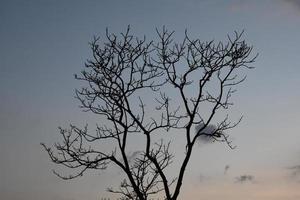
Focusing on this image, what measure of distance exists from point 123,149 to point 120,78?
2.02 metres

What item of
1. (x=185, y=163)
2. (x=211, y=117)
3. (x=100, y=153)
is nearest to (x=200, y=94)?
(x=211, y=117)

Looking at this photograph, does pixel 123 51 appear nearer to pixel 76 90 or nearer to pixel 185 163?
pixel 76 90

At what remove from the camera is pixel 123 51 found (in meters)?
18.5

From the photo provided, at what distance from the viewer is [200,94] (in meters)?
18.3

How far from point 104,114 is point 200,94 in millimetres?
2798

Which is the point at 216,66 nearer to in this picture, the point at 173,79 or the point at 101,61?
the point at 173,79

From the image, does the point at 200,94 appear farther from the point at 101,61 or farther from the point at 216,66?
the point at 101,61

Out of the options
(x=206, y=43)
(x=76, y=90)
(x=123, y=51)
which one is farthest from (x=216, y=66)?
(x=76, y=90)

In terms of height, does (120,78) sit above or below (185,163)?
above

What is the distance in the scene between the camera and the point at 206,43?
18.4m

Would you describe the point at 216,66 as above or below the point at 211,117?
above

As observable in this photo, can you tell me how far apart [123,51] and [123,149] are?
9.14ft

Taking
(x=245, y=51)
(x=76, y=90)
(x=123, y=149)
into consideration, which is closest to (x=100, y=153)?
(x=123, y=149)

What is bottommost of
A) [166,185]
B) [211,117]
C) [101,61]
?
[166,185]
